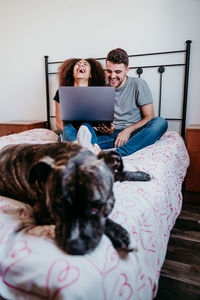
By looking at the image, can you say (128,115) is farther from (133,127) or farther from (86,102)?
(86,102)

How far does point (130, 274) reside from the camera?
0.57 meters

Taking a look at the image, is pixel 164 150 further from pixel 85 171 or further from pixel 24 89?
pixel 24 89

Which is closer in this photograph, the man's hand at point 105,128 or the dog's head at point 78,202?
the dog's head at point 78,202

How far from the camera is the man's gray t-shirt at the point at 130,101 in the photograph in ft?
6.62

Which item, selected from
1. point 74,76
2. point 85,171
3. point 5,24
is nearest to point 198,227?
point 85,171

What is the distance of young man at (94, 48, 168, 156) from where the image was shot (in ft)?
5.54

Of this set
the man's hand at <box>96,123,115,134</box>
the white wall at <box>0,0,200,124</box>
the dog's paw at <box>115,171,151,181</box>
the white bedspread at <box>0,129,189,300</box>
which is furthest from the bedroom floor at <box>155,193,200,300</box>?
the white wall at <box>0,0,200,124</box>

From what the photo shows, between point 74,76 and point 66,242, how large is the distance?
5.79ft

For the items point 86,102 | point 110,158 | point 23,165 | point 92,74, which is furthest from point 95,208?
point 92,74

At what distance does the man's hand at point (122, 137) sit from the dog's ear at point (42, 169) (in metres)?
1.10

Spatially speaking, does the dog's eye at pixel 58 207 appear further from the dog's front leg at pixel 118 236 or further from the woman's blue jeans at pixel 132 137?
the woman's blue jeans at pixel 132 137

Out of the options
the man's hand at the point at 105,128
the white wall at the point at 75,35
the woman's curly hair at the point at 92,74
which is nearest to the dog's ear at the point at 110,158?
the man's hand at the point at 105,128

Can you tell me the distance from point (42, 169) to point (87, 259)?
0.28 metres

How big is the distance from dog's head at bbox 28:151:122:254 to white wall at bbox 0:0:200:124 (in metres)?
1.95
